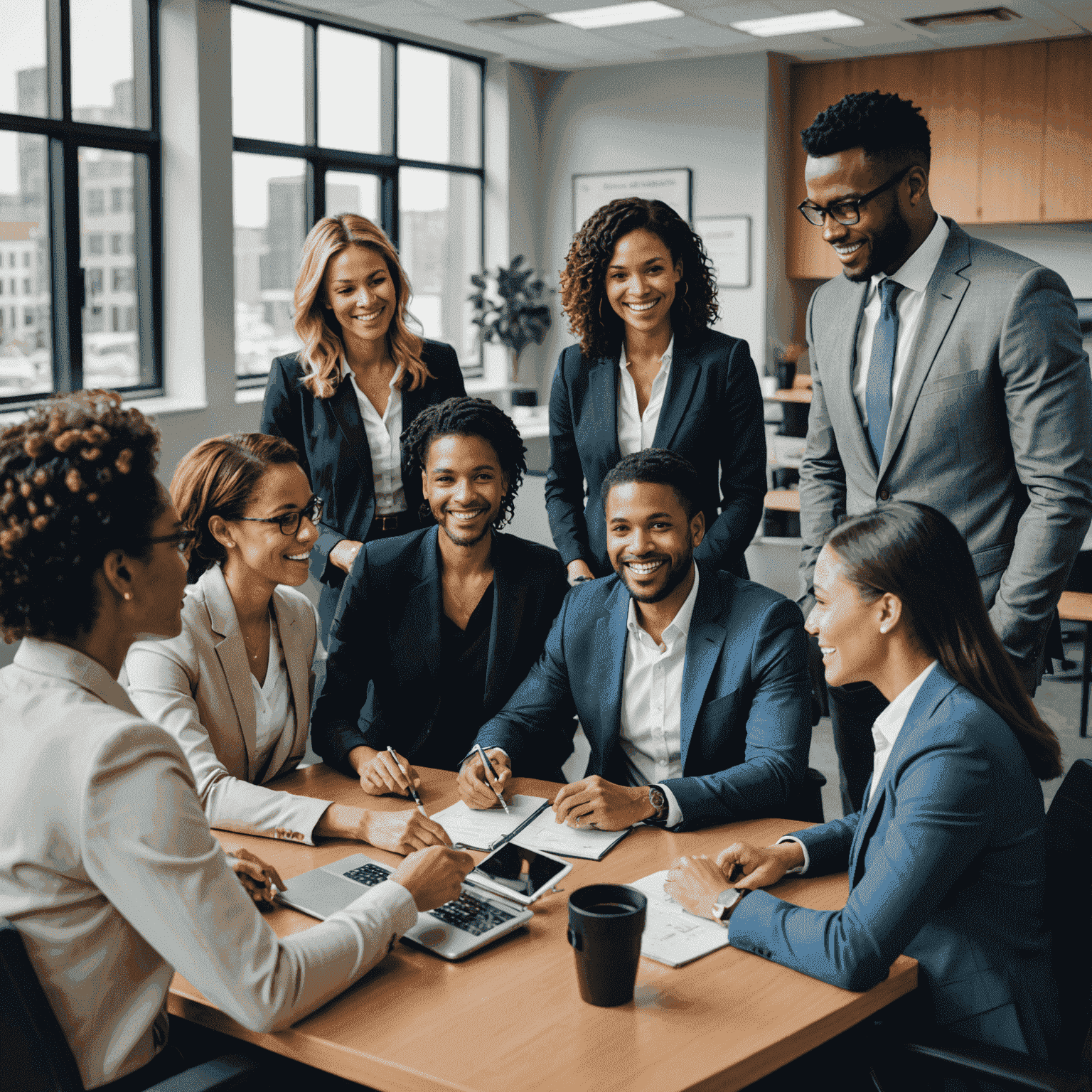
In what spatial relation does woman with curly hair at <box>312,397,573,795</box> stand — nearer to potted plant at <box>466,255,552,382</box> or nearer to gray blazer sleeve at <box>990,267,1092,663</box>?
gray blazer sleeve at <box>990,267,1092,663</box>

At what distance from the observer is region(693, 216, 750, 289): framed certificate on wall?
8148 millimetres

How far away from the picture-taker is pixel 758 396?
9.26 feet

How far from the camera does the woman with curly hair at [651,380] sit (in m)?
2.72

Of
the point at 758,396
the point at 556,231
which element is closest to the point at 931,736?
the point at 758,396

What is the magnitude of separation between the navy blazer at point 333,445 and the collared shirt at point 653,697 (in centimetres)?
98

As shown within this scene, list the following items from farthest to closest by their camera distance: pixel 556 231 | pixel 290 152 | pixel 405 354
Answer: pixel 556 231
pixel 290 152
pixel 405 354

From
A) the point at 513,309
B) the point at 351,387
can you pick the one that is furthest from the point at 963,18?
the point at 351,387

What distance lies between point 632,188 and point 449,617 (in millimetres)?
6768

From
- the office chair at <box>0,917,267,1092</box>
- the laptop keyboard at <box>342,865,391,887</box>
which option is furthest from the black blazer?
the office chair at <box>0,917,267,1092</box>

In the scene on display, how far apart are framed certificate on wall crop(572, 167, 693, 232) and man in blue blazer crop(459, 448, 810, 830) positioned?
644 centimetres

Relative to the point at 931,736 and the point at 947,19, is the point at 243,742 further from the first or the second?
the point at 947,19

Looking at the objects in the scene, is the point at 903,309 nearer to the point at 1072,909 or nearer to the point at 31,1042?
the point at 1072,909

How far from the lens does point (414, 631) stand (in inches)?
96.3

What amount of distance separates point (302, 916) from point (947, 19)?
268 inches
